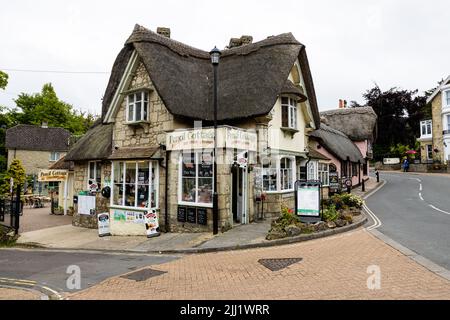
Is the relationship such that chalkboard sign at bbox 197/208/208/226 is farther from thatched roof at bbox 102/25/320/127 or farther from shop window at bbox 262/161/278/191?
thatched roof at bbox 102/25/320/127

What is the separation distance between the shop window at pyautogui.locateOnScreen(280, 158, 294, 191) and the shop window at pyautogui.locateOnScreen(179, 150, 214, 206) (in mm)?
4338

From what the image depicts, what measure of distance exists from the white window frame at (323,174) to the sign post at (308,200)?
953cm

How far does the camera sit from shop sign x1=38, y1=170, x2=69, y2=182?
21.0 meters

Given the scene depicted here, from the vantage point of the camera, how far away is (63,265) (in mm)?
9367

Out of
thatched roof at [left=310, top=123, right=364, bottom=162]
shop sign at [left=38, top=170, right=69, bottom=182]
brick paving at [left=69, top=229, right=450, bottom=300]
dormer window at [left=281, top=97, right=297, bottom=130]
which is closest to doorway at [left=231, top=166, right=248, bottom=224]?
dormer window at [left=281, top=97, right=297, bottom=130]

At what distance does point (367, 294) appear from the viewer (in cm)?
560

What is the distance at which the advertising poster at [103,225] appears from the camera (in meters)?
14.5

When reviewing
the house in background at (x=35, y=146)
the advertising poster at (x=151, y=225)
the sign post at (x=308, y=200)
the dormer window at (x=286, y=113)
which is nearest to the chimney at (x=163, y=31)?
the dormer window at (x=286, y=113)

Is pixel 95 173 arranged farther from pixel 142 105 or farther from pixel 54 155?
pixel 54 155

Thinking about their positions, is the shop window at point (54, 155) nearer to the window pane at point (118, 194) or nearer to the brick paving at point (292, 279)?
the window pane at point (118, 194)

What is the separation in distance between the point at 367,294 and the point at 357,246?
13.1 ft

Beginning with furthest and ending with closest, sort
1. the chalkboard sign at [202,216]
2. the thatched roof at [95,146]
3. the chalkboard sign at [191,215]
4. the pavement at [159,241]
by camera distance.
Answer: the thatched roof at [95,146]
the chalkboard sign at [191,215]
the chalkboard sign at [202,216]
the pavement at [159,241]

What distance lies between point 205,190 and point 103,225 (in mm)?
5405
